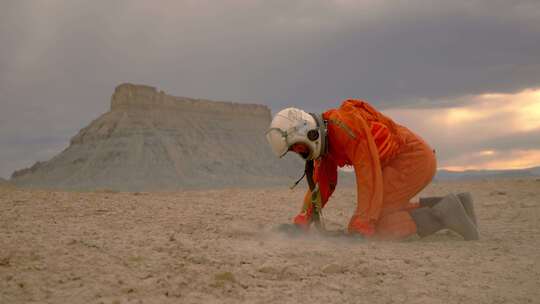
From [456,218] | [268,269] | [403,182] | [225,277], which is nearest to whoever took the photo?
[225,277]

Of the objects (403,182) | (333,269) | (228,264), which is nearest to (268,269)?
A: (228,264)

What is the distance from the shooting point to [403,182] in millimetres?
5168

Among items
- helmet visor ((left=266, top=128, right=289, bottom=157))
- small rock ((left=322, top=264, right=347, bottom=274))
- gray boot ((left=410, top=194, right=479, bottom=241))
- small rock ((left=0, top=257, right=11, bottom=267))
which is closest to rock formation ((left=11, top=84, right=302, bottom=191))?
helmet visor ((left=266, top=128, right=289, bottom=157))

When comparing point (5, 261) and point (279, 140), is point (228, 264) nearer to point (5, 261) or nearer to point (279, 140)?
point (5, 261)

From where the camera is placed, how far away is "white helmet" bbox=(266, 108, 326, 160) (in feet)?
15.8

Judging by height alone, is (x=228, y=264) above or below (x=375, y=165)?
below

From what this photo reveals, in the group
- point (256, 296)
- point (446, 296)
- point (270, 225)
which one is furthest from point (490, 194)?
point (256, 296)

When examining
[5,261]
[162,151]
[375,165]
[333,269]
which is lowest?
[333,269]

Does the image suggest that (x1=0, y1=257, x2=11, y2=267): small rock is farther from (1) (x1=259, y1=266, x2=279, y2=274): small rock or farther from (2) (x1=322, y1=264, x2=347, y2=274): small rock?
(2) (x1=322, y1=264, x2=347, y2=274): small rock

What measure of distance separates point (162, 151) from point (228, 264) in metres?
54.3

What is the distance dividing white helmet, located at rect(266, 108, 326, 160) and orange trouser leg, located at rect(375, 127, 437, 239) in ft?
2.43

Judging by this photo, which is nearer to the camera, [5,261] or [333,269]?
[5,261]

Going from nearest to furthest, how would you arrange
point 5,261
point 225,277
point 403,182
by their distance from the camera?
1. point 225,277
2. point 5,261
3. point 403,182

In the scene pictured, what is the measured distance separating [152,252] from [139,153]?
174 feet
